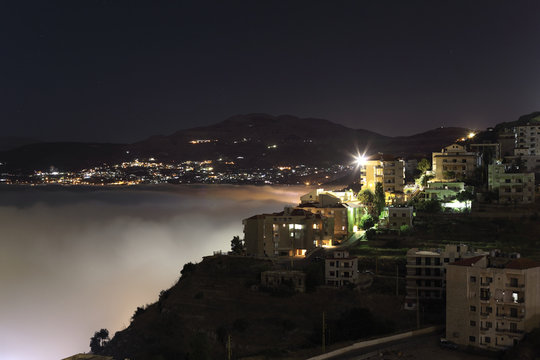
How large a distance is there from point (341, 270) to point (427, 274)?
9.25ft

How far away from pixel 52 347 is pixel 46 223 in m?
45.2

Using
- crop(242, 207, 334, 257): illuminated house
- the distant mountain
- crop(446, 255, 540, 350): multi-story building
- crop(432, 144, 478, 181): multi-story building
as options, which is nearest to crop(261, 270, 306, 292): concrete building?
crop(242, 207, 334, 257): illuminated house

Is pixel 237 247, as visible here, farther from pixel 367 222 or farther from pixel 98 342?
pixel 98 342

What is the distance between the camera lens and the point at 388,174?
30.3 meters

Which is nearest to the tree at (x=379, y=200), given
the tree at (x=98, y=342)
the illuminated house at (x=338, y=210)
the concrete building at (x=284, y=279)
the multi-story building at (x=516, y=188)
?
the illuminated house at (x=338, y=210)

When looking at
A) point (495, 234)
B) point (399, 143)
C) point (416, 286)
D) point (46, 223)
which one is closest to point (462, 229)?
point (495, 234)

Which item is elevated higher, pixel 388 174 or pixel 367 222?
pixel 388 174

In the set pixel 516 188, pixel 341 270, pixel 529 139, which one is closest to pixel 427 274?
pixel 341 270

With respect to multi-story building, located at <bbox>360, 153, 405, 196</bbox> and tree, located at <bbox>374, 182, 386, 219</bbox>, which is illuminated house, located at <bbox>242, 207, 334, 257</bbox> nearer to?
tree, located at <bbox>374, 182, 386, 219</bbox>

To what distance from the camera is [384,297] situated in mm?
18875

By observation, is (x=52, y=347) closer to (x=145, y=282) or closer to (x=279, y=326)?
(x=145, y=282)

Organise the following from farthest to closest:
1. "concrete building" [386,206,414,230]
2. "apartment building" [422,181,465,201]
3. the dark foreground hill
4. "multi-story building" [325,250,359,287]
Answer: "apartment building" [422,181,465,201], "concrete building" [386,206,414,230], "multi-story building" [325,250,359,287], the dark foreground hill

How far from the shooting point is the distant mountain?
91.1 m

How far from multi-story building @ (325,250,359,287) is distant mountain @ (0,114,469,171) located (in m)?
61.5
